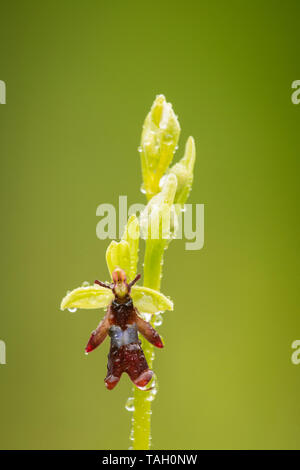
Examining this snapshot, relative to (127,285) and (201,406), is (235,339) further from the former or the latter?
(127,285)

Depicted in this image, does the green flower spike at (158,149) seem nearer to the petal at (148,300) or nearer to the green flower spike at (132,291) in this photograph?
the green flower spike at (132,291)

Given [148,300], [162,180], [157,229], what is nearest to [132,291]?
[148,300]

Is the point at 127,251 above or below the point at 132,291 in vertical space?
above

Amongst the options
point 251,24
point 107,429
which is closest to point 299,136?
point 251,24

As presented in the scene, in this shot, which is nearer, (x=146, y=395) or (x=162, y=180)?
(x=146, y=395)

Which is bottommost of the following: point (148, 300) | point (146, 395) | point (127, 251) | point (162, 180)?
point (146, 395)

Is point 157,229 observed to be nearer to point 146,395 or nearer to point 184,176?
point 184,176
